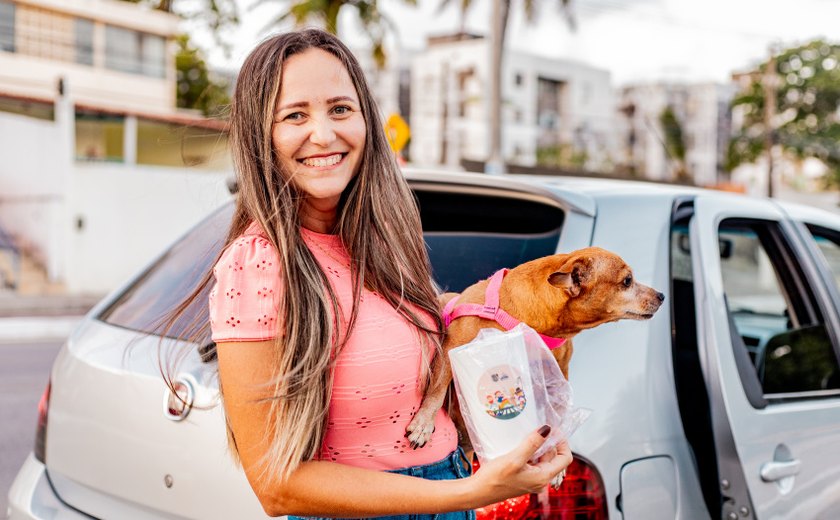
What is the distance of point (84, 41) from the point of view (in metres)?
27.6

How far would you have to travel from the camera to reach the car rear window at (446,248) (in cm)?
248

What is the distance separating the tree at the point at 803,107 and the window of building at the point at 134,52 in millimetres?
30659

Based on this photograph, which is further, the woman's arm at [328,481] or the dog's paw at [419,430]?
the dog's paw at [419,430]

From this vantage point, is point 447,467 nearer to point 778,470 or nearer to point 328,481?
point 328,481

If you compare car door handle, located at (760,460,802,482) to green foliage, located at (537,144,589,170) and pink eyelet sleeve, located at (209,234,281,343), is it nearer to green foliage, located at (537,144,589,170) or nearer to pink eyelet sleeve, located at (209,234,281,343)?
pink eyelet sleeve, located at (209,234,281,343)

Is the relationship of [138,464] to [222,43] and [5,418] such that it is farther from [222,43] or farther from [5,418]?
[222,43]

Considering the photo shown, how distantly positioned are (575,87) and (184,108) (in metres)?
26.7

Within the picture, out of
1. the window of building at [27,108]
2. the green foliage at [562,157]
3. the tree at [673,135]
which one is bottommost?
the window of building at [27,108]

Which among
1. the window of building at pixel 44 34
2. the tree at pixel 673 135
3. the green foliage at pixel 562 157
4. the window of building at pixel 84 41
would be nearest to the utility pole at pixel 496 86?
the window of building at pixel 44 34

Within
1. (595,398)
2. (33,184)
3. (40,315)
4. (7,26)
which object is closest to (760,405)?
(595,398)

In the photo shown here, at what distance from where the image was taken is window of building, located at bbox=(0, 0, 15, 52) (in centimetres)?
2544

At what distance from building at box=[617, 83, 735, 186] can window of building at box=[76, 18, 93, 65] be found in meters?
39.4

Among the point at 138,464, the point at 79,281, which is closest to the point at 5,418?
the point at 138,464

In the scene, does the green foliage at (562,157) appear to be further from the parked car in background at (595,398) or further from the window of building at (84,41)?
the parked car in background at (595,398)
